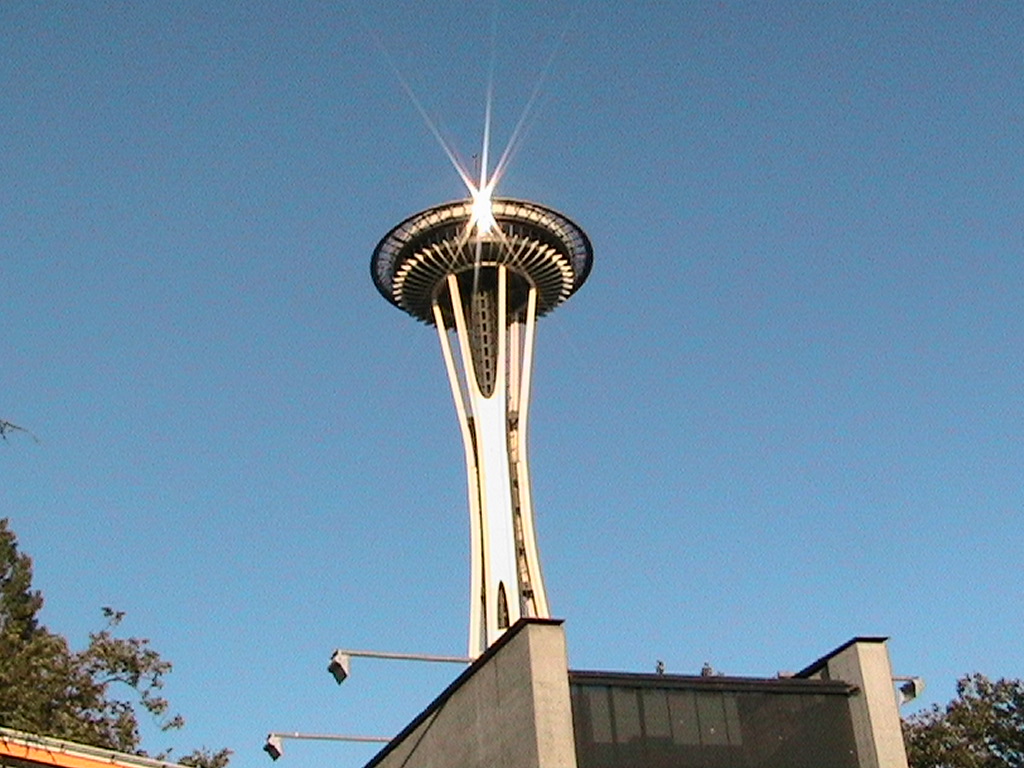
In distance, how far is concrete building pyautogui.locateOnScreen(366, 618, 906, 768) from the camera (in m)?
22.0

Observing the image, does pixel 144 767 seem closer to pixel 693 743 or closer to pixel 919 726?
pixel 693 743

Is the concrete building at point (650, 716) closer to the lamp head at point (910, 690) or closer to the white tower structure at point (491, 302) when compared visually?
the lamp head at point (910, 690)

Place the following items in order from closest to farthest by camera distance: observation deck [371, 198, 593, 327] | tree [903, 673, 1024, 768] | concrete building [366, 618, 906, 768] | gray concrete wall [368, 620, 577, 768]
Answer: gray concrete wall [368, 620, 577, 768]
concrete building [366, 618, 906, 768]
tree [903, 673, 1024, 768]
observation deck [371, 198, 593, 327]

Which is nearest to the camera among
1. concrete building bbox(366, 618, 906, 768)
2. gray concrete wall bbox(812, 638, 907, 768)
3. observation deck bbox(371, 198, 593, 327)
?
concrete building bbox(366, 618, 906, 768)

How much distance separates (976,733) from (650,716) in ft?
105

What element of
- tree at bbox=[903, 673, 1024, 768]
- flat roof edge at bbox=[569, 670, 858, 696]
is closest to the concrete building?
flat roof edge at bbox=[569, 670, 858, 696]

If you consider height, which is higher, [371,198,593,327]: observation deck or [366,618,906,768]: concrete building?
[371,198,593,327]: observation deck

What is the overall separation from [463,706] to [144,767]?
6.52 m

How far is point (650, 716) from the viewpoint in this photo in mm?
23250

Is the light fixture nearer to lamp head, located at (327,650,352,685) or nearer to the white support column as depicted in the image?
lamp head, located at (327,650,352,685)

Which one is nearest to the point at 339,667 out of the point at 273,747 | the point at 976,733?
the point at 273,747

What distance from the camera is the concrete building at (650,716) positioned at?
22.0 meters

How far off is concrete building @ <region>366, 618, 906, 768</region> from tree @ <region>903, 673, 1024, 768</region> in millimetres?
27072

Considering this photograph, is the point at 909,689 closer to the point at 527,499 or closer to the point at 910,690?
the point at 910,690
